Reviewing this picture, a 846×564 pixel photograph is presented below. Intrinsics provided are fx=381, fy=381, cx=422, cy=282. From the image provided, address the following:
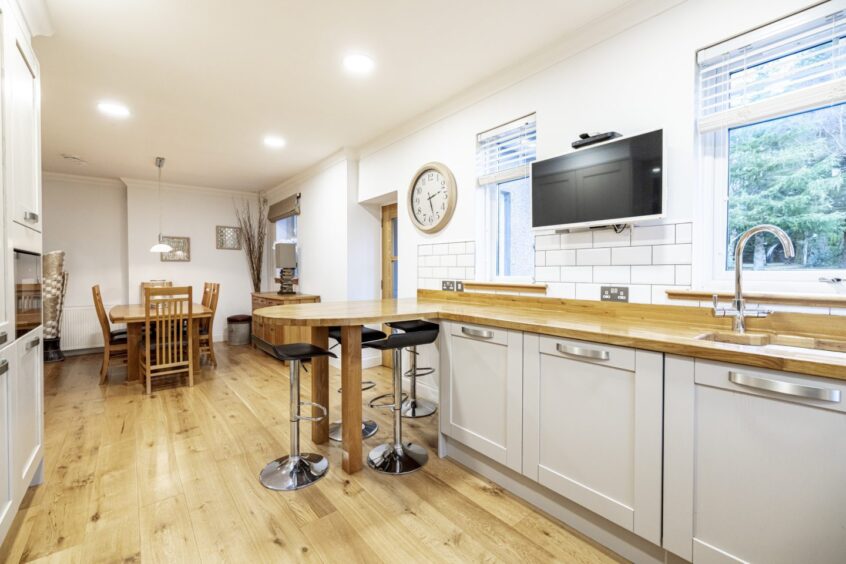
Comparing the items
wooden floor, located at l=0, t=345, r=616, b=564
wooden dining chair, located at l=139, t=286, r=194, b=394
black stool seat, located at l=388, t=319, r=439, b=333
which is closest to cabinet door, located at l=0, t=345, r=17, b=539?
wooden floor, located at l=0, t=345, r=616, b=564

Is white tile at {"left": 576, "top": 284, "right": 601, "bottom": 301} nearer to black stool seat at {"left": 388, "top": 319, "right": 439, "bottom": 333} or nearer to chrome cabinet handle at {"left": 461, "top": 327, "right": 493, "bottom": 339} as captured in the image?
chrome cabinet handle at {"left": 461, "top": 327, "right": 493, "bottom": 339}

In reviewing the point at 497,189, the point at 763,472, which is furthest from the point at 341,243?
the point at 763,472

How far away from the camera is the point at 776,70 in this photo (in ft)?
5.45

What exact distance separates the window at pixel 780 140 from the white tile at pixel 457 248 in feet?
5.35

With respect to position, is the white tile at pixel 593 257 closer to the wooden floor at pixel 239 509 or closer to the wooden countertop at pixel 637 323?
the wooden countertop at pixel 637 323

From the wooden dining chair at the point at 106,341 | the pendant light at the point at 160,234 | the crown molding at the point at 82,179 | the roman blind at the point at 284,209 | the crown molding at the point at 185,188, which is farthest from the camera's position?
the crown molding at the point at 185,188

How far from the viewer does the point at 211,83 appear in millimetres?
2846

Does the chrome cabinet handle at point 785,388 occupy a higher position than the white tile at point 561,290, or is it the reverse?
the white tile at point 561,290

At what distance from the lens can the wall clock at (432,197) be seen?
3.15 metres

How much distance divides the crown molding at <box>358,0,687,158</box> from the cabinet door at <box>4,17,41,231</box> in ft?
8.23

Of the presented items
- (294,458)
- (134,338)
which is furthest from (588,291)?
(134,338)

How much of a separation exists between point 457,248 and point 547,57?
56.9 inches

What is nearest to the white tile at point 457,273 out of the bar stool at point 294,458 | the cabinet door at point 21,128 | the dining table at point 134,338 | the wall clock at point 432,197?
the wall clock at point 432,197

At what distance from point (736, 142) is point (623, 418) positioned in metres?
1.40
